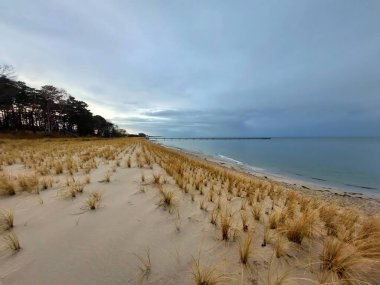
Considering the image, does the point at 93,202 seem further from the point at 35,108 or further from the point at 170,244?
the point at 35,108

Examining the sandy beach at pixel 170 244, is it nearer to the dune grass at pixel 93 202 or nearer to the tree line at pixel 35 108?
the dune grass at pixel 93 202

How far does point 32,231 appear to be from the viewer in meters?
3.09

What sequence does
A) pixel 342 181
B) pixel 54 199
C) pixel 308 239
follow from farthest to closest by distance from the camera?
pixel 342 181
pixel 54 199
pixel 308 239

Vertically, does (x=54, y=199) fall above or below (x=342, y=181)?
above

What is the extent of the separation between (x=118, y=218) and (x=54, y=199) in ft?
5.94

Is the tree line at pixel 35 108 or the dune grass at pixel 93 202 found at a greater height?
the tree line at pixel 35 108

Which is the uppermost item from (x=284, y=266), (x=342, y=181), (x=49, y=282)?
(x=284, y=266)

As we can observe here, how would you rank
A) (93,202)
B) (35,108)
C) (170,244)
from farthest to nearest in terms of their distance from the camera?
(35,108) < (93,202) < (170,244)

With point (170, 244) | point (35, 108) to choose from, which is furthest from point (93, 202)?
point (35, 108)

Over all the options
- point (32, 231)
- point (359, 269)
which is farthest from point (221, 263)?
point (32, 231)

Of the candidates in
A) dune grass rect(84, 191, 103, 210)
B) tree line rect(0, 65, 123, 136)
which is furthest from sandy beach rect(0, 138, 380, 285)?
tree line rect(0, 65, 123, 136)

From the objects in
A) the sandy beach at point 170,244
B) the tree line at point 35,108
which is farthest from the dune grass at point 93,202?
the tree line at point 35,108

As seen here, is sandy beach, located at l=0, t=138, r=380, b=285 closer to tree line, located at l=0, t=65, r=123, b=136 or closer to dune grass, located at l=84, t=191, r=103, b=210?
dune grass, located at l=84, t=191, r=103, b=210

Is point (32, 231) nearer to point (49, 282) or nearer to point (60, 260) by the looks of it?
point (60, 260)
